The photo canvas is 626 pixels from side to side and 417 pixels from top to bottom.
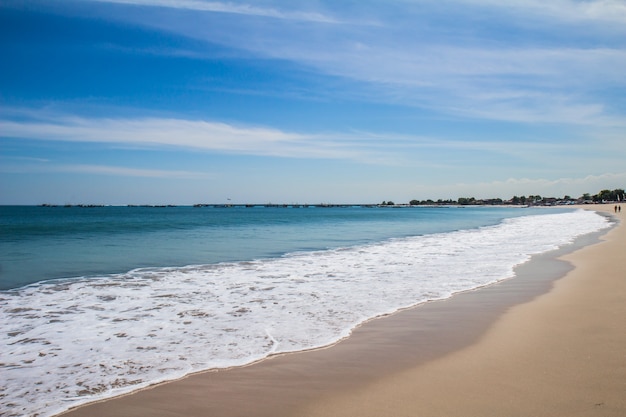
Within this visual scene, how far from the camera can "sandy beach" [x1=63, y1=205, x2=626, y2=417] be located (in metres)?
3.96

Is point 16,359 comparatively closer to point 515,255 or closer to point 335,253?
point 335,253

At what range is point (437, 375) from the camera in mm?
4699

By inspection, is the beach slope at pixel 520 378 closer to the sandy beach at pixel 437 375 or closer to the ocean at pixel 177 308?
the sandy beach at pixel 437 375

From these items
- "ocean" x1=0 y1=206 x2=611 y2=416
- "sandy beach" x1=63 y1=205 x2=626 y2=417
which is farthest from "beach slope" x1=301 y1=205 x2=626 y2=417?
"ocean" x1=0 y1=206 x2=611 y2=416

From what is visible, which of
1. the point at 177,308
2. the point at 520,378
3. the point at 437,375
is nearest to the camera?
the point at 520,378

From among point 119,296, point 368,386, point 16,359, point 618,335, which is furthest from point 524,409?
point 119,296

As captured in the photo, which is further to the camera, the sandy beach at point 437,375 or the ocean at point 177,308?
the ocean at point 177,308

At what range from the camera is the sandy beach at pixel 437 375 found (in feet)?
13.0

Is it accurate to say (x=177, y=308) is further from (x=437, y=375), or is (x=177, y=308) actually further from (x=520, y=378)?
(x=520, y=378)

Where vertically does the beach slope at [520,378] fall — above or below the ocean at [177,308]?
above

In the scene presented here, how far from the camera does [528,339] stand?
594 cm

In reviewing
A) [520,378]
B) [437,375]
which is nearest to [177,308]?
[437,375]

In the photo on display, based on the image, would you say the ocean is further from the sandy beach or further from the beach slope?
the beach slope

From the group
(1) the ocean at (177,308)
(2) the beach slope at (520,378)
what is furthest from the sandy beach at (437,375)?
(1) the ocean at (177,308)
